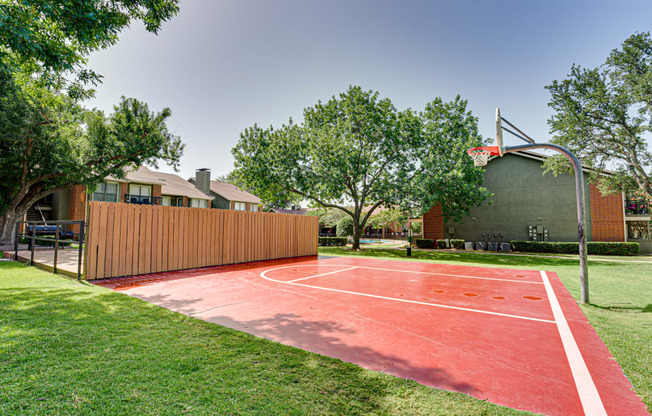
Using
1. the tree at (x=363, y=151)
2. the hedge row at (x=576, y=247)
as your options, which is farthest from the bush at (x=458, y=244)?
the tree at (x=363, y=151)

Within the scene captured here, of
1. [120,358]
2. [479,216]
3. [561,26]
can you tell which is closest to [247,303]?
[120,358]

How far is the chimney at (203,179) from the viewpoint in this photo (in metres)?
31.6

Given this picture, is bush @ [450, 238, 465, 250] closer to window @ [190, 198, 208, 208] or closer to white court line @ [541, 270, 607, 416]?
white court line @ [541, 270, 607, 416]

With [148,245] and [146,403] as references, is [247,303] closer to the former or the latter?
[146,403]

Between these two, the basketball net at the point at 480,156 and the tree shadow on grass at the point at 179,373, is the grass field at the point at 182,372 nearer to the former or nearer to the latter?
the tree shadow on grass at the point at 179,373

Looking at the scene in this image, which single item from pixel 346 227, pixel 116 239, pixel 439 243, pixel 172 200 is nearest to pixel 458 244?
pixel 439 243

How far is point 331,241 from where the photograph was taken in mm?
29422

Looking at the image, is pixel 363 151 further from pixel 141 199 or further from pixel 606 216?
pixel 141 199

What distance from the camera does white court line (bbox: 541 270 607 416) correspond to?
2.45 meters

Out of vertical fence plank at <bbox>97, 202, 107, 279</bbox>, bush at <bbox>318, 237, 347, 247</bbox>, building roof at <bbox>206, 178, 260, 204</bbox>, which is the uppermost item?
building roof at <bbox>206, 178, 260, 204</bbox>

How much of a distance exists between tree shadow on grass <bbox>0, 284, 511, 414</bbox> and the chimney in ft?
95.8

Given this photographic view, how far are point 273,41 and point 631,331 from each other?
47.4 feet

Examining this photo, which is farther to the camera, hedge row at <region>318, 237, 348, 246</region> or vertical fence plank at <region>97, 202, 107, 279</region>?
hedge row at <region>318, 237, 348, 246</region>

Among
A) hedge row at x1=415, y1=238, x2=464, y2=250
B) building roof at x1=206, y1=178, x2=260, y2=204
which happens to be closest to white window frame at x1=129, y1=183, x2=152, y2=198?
building roof at x1=206, y1=178, x2=260, y2=204
